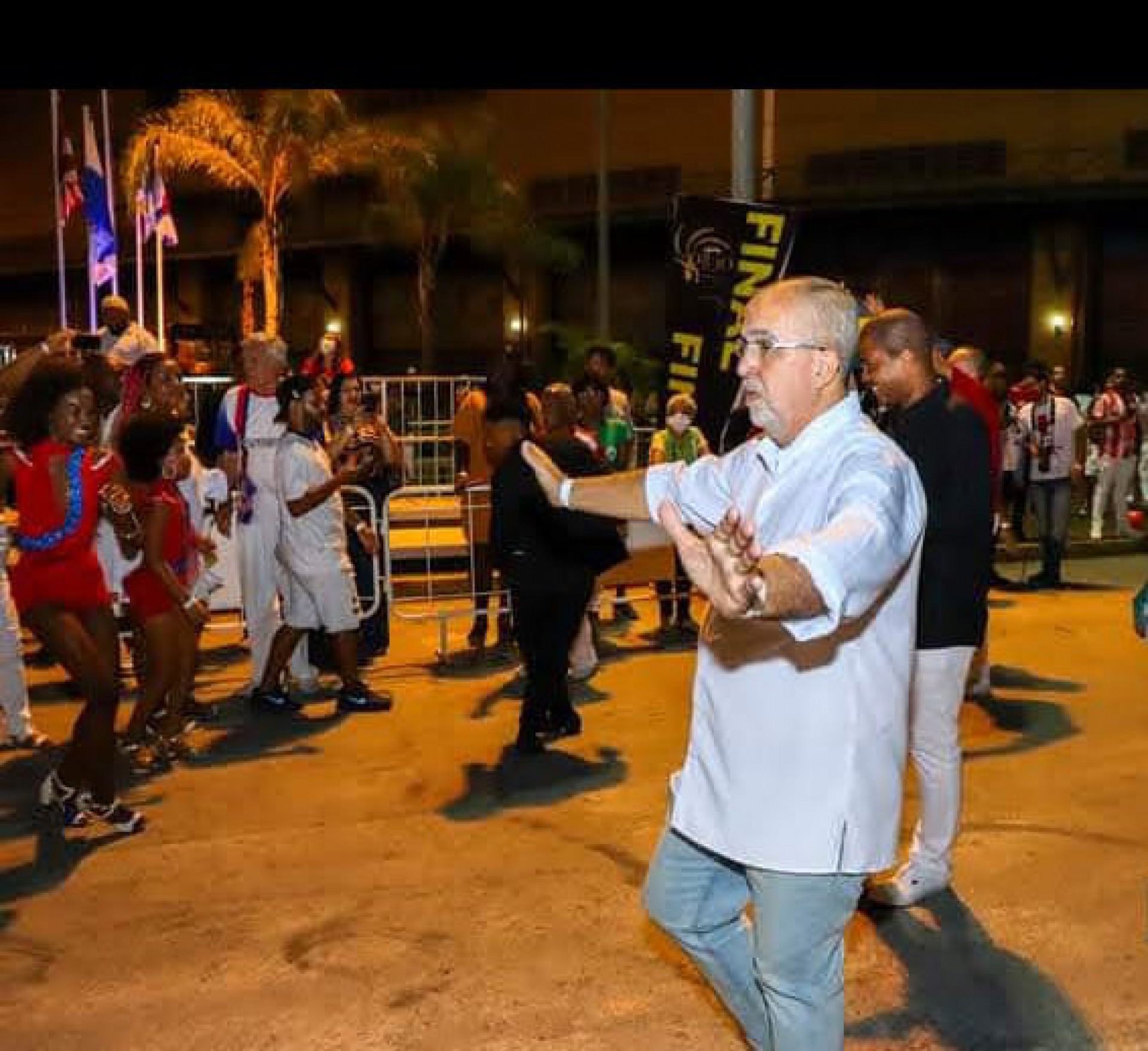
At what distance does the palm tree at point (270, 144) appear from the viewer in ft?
75.6

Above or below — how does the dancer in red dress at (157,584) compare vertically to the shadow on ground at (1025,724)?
above

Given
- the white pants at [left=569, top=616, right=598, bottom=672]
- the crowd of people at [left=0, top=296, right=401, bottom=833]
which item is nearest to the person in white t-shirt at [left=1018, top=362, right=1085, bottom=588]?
the white pants at [left=569, top=616, right=598, bottom=672]

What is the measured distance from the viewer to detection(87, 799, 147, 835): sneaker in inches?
215

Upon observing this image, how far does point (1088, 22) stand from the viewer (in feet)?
23.8

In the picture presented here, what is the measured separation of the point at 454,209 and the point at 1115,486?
1890 centimetres

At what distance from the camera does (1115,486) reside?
14.4 meters

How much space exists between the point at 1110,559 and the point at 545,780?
9.43m

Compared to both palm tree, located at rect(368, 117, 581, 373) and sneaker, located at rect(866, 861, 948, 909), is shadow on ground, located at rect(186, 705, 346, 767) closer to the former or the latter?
sneaker, located at rect(866, 861, 948, 909)

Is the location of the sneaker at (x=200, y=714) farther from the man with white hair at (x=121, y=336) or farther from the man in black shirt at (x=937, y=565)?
the man in black shirt at (x=937, y=565)

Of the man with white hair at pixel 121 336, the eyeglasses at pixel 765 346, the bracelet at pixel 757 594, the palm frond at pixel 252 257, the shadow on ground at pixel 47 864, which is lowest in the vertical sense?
the shadow on ground at pixel 47 864

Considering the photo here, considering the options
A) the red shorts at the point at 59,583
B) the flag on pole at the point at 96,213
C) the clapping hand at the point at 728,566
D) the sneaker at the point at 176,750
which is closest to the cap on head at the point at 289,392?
the sneaker at the point at 176,750

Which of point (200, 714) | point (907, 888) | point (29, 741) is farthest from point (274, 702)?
point (907, 888)

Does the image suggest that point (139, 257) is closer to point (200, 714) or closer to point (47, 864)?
point (200, 714)

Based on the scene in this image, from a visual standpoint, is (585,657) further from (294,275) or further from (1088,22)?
(294,275)
